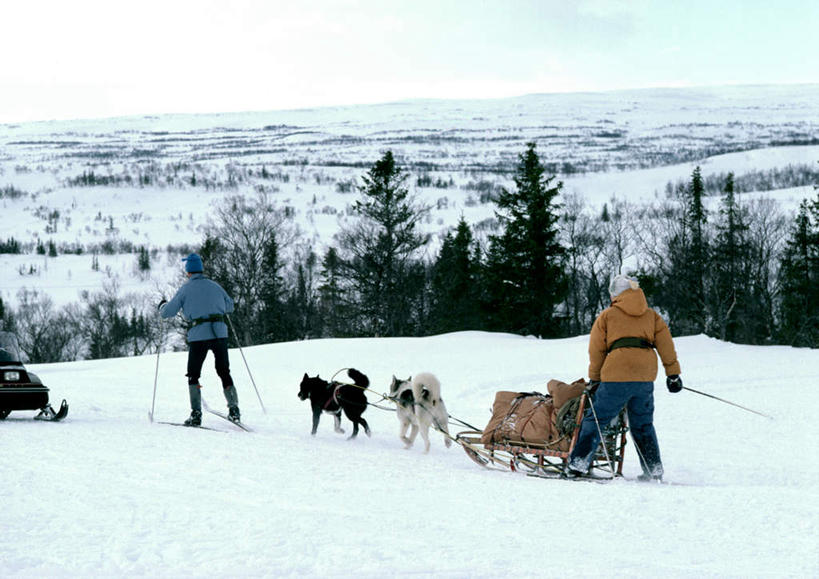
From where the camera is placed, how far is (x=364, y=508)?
4.60 meters

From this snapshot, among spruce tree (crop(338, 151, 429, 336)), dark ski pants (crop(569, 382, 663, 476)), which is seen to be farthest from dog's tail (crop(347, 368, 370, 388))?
spruce tree (crop(338, 151, 429, 336))

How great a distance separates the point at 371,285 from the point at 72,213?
4214 inches

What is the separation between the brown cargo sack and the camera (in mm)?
6395

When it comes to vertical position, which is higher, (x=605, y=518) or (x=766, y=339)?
(x=605, y=518)

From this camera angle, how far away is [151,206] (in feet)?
441

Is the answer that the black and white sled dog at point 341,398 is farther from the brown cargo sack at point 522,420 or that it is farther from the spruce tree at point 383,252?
the spruce tree at point 383,252

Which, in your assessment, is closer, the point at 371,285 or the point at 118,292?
the point at 371,285

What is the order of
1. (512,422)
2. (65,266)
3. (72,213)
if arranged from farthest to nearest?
1. (72,213)
2. (65,266)
3. (512,422)

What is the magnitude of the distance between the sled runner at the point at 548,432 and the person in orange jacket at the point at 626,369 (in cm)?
10

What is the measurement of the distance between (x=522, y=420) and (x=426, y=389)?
1.40m

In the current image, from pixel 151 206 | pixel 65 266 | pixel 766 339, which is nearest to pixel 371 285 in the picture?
pixel 766 339

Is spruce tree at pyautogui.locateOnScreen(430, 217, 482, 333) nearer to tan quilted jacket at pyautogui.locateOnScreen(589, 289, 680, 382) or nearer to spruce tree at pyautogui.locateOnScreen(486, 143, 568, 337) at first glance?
spruce tree at pyautogui.locateOnScreen(486, 143, 568, 337)

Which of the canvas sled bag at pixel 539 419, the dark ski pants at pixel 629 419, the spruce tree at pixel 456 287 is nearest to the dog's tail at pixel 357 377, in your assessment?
the canvas sled bag at pixel 539 419

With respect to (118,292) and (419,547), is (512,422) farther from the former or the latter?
(118,292)
